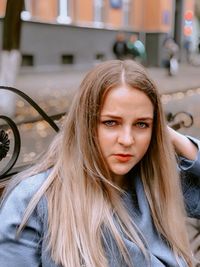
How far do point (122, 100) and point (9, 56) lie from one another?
5.55 m

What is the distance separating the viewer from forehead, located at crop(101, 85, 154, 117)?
142 cm

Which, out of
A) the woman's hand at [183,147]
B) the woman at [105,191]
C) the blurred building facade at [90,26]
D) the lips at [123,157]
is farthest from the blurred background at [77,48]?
the lips at [123,157]

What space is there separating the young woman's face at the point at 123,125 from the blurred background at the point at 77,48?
293cm

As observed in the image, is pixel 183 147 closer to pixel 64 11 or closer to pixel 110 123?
pixel 110 123

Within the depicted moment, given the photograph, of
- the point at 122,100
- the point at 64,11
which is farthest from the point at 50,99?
the point at 122,100

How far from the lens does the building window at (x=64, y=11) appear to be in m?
17.5

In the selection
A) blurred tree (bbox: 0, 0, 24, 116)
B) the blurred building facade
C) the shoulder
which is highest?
the blurred building facade

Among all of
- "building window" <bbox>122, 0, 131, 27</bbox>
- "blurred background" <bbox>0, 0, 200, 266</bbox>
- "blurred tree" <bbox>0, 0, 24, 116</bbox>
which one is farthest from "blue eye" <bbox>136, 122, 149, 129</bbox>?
"building window" <bbox>122, 0, 131, 27</bbox>

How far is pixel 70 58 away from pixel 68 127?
17.4 metres

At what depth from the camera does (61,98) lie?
10.2 metres

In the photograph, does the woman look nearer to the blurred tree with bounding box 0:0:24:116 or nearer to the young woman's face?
the young woman's face

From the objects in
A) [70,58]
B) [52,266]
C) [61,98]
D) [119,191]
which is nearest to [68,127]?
[119,191]

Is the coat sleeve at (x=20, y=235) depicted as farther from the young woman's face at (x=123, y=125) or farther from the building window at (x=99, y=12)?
the building window at (x=99, y=12)

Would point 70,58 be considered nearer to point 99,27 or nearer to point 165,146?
point 99,27
